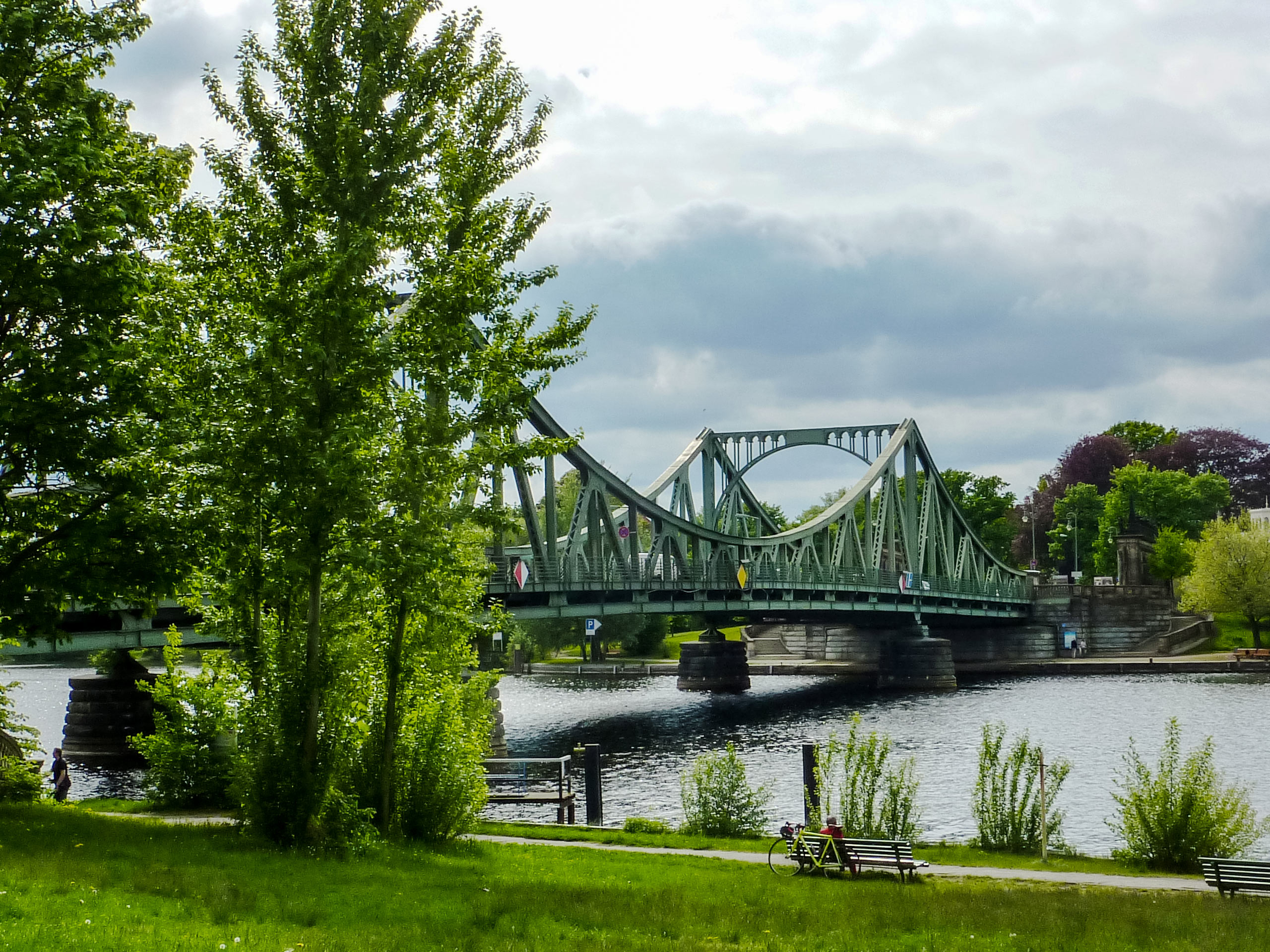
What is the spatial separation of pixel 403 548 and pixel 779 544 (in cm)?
6289

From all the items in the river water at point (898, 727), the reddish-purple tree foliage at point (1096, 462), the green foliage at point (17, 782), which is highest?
the reddish-purple tree foliage at point (1096, 462)

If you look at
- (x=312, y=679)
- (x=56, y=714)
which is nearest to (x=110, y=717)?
(x=312, y=679)

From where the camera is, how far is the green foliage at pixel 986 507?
131625 millimetres

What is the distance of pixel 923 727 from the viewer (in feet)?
167

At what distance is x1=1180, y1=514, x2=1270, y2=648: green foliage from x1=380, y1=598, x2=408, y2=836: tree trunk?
255ft

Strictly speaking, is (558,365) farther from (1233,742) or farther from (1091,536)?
(1091,536)

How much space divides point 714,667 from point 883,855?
6237cm

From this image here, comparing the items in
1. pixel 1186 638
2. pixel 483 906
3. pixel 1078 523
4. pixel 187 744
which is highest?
pixel 1078 523

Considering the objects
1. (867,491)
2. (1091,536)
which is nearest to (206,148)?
(867,491)

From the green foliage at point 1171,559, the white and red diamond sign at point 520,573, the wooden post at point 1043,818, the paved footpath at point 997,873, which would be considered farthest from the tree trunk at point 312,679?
the green foliage at point 1171,559

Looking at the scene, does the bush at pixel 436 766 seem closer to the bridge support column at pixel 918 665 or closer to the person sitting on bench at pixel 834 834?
the person sitting on bench at pixel 834 834

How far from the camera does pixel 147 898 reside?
11.6m

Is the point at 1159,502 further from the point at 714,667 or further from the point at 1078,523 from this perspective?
the point at 714,667

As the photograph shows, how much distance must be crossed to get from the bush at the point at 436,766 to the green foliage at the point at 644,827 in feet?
17.2
